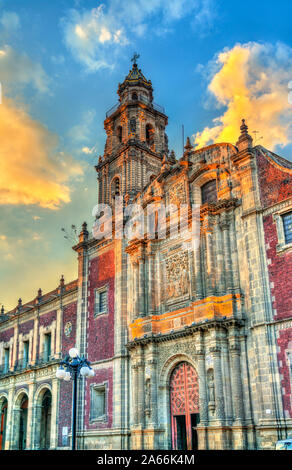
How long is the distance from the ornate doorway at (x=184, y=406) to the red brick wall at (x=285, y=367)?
14.6ft

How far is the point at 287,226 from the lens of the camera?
17.8 meters

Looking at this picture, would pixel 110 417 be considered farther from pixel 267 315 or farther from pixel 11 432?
pixel 11 432

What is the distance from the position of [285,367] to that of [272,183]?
23.1 ft

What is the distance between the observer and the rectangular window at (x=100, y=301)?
26.2m

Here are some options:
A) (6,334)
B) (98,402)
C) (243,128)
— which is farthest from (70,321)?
(243,128)

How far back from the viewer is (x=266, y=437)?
16.1m

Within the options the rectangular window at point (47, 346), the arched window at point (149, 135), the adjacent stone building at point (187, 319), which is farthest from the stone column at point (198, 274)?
the arched window at point (149, 135)

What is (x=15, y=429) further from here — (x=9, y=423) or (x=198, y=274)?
(x=198, y=274)

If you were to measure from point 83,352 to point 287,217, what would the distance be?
46.5ft

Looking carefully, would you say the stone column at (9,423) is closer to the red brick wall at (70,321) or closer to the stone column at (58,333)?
the stone column at (58,333)

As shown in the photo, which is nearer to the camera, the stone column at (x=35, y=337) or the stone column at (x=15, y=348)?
the stone column at (x=35, y=337)

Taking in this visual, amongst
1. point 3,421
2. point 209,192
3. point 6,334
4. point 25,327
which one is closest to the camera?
point 209,192

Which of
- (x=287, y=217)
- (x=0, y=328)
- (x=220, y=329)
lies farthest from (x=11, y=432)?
(x=287, y=217)
